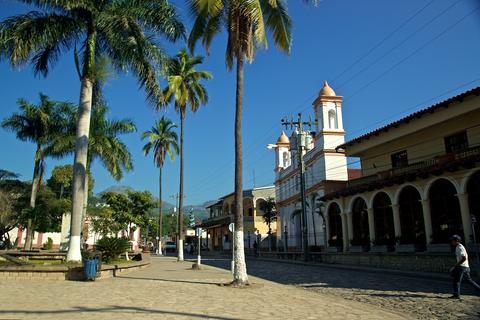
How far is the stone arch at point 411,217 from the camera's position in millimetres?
25661

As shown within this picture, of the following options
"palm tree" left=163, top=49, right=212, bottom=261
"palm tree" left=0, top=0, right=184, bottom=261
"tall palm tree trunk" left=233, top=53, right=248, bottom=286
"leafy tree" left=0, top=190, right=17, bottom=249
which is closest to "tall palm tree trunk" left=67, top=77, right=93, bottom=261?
"palm tree" left=0, top=0, right=184, bottom=261

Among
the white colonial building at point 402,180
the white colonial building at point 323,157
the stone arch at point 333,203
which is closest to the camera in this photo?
the white colonial building at point 402,180

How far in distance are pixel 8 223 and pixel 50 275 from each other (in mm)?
33191

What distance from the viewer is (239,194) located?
607 inches

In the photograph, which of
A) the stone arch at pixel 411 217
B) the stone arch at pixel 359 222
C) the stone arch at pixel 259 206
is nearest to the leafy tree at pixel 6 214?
the stone arch at pixel 359 222

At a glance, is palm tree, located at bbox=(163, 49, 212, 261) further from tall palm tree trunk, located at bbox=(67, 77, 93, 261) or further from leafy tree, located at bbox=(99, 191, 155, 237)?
tall palm tree trunk, located at bbox=(67, 77, 93, 261)

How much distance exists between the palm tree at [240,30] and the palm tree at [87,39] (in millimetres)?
3844

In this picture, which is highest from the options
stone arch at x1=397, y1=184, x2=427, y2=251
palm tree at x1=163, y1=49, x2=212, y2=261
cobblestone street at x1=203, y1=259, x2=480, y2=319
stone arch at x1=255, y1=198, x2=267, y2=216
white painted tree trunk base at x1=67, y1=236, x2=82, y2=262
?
palm tree at x1=163, y1=49, x2=212, y2=261

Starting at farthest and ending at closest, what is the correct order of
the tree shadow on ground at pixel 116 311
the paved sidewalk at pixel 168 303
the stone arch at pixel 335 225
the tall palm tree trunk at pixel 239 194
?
the stone arch at pixel 335 225, the tall palm tree trunk at pixel 239 194, the paved sidewalk at pixel 168 303, the tree shadow on ground at pixel 116 311

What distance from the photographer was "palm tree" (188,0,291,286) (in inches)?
592

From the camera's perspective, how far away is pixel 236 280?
48.5 feet

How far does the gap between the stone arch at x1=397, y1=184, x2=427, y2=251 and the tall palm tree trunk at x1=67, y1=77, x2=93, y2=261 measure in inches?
719

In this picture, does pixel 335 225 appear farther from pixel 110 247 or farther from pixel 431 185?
pixel 110 247

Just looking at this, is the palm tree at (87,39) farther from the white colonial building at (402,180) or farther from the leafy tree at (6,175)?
the leafy tree at (6,175)
